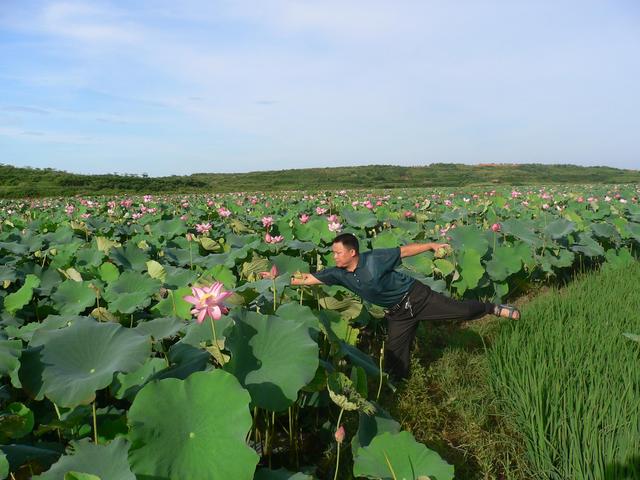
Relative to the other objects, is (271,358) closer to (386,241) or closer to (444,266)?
(444,266)

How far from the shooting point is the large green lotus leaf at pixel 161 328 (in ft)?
6.24

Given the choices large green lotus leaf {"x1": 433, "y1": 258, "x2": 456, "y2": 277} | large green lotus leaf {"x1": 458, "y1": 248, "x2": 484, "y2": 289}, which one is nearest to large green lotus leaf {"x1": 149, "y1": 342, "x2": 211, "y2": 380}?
large green lotus leaf {"x1": 433, "y1": 258, "x2": 456, "y2": 277}

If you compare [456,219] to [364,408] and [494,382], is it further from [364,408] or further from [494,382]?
[364,408]

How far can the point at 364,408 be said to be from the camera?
1534 mm

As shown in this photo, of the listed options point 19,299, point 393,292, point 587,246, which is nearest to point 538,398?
point 393,292

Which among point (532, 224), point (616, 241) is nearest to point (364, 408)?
point (532, 224)

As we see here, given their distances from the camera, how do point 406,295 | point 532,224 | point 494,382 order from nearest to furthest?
point 494,382 → point 406,295 → point 532,224

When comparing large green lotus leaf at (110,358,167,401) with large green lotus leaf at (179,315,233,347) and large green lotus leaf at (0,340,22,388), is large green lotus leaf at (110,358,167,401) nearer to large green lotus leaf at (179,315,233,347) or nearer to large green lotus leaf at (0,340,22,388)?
large green lotus leaf at (179,315,233,347)

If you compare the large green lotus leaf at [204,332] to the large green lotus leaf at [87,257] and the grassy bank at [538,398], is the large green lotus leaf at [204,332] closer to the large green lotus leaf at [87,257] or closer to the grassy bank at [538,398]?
the grassy bank at [538,398]

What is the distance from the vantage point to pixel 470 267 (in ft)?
12.6

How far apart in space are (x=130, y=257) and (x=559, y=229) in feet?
13.2

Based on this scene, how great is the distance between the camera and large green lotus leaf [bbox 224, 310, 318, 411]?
1537mm

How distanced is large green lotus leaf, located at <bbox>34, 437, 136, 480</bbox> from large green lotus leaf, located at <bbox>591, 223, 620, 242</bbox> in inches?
226

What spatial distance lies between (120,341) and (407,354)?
172 centimetres
